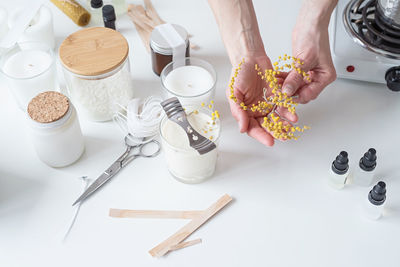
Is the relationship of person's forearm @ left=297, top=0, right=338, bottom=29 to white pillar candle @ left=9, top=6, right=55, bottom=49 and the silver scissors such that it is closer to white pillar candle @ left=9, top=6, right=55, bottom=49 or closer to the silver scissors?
the silver scissors

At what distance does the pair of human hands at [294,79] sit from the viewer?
1.36 meters

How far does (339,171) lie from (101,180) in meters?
0.63

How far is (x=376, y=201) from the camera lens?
3.99 ft

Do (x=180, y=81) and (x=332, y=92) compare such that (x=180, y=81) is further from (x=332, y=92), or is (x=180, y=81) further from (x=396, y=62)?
(x=396, y=62)

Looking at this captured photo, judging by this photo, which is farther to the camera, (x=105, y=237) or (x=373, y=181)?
(x=373, y=181)

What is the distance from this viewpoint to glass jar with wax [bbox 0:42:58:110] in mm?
1375

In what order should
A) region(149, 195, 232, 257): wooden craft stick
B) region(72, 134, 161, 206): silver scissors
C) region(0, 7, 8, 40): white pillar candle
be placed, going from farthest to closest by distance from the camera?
region(0, 7, 8, 40): white pillar candle → region(72, 134, 161, 206): silver scissors → region(149, 195, 232, 257): wooden craft stick

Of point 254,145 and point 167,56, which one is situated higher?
point 167,56

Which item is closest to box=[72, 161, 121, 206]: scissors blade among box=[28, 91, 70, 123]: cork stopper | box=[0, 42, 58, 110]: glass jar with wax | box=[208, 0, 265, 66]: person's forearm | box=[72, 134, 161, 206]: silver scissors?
box=[72, 134, 161, 206]: silver scissors

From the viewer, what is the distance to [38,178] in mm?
1325

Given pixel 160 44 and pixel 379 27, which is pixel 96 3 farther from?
pixel 379 27

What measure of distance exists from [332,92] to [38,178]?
929mm

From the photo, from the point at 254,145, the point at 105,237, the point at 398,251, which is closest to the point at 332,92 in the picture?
the point at 254,145

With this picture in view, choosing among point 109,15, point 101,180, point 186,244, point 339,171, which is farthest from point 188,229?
point 109,15
